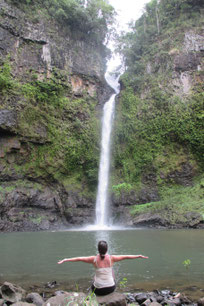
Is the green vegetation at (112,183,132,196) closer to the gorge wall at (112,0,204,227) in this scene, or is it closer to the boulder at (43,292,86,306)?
the gorge wall at (112,0,204,227)

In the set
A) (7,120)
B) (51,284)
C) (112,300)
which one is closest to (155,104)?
(7,120)

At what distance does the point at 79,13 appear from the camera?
25.9m

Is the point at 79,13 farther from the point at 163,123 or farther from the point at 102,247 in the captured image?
the point at 102,247

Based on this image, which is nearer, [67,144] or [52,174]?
[52,174]

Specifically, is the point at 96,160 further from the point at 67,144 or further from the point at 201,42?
the point at 201,42

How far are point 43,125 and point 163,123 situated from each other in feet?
35.2

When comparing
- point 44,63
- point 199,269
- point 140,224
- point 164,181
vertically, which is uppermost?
point 44,63

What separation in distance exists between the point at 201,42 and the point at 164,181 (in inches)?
554

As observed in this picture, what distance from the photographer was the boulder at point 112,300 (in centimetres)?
308

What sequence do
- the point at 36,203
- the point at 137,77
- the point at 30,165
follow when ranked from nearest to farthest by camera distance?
the point at 36,203 → the point at 30,165 → the point at 137,77

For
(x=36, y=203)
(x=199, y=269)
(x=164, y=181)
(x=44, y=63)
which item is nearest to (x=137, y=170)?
(x=164, y=181)

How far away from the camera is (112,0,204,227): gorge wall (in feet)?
68.2

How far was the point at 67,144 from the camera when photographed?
72.8 ft

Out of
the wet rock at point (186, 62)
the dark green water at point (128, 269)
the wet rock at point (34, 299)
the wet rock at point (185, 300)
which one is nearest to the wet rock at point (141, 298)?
the wet rock at point (185, 300)
